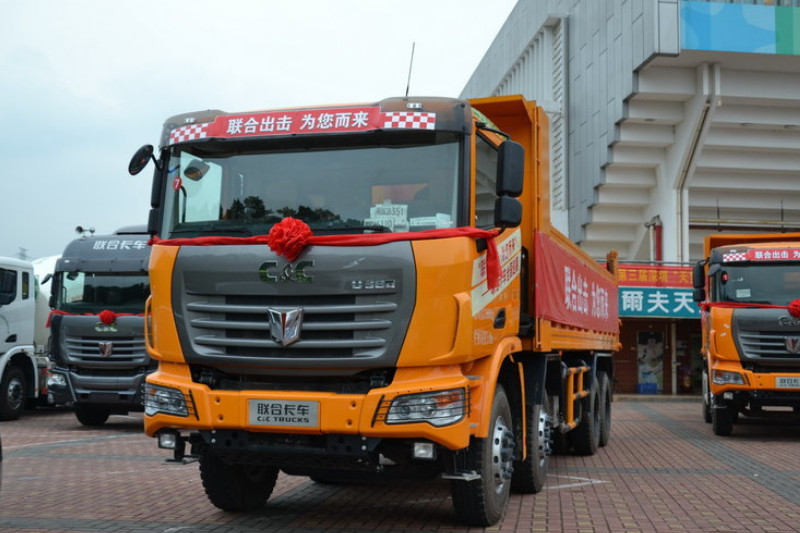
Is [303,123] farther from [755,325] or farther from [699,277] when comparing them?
[699,277]

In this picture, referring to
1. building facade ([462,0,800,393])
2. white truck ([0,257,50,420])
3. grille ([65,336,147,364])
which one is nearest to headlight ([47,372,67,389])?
grille ([65,336,147,364])

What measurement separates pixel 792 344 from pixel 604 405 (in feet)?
9.22

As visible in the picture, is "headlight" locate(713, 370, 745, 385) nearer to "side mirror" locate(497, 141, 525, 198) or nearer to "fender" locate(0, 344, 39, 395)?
"side mirror" locate(497, 141, 525, 198)

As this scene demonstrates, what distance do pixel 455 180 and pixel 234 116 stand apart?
1.66m

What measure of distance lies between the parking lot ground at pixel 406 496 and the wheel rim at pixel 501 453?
13.5 inches

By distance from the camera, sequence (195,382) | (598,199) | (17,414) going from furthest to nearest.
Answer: (598,199) < (17,414) < (195,382)

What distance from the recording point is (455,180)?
19.9ft

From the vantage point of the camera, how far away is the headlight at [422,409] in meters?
5.71

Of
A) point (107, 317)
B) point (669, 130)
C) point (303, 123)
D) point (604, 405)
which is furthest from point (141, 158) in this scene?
point (669, 130)

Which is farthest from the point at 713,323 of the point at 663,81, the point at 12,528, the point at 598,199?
the point at 598,199

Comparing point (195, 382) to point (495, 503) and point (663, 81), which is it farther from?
point (663, 81)

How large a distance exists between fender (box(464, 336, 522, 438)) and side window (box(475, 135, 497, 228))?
0.90 m

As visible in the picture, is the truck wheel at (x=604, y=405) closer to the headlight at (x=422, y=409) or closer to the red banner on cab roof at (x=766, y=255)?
the red banner on cab roof at (x=766, y=255)

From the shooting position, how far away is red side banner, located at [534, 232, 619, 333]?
7.88m
